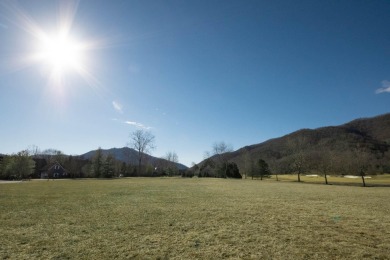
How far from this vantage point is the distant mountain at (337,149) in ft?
212

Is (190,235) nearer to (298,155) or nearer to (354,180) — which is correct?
(298,155)

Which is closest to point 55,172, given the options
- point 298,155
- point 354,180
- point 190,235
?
point 298,155

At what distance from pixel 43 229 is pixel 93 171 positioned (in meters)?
92.5

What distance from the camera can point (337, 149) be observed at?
103 metres

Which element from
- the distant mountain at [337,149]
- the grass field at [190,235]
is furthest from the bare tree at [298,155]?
the grass field at [190,235]

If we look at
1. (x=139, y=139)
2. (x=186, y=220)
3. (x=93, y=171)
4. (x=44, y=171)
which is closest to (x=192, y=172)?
(x=139, y=139)

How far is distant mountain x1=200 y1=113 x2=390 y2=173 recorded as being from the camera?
6475 centimetres

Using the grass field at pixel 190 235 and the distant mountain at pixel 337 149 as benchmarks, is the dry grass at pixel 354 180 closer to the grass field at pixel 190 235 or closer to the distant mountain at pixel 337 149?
the distant mountain at pixel 337 149

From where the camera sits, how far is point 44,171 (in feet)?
370

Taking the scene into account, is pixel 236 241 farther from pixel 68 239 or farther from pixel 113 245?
pixel 68 239

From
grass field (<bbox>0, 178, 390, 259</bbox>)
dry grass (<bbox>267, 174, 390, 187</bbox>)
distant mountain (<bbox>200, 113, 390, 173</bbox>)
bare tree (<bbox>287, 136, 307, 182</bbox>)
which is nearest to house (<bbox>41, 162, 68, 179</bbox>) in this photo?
distant mountain (<bbox>200, 113, 390, 173</bbox>)

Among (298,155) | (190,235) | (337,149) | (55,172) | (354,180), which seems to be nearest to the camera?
(190,235)

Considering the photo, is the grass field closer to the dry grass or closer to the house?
the dry grass

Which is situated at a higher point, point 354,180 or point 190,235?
point 354,180
